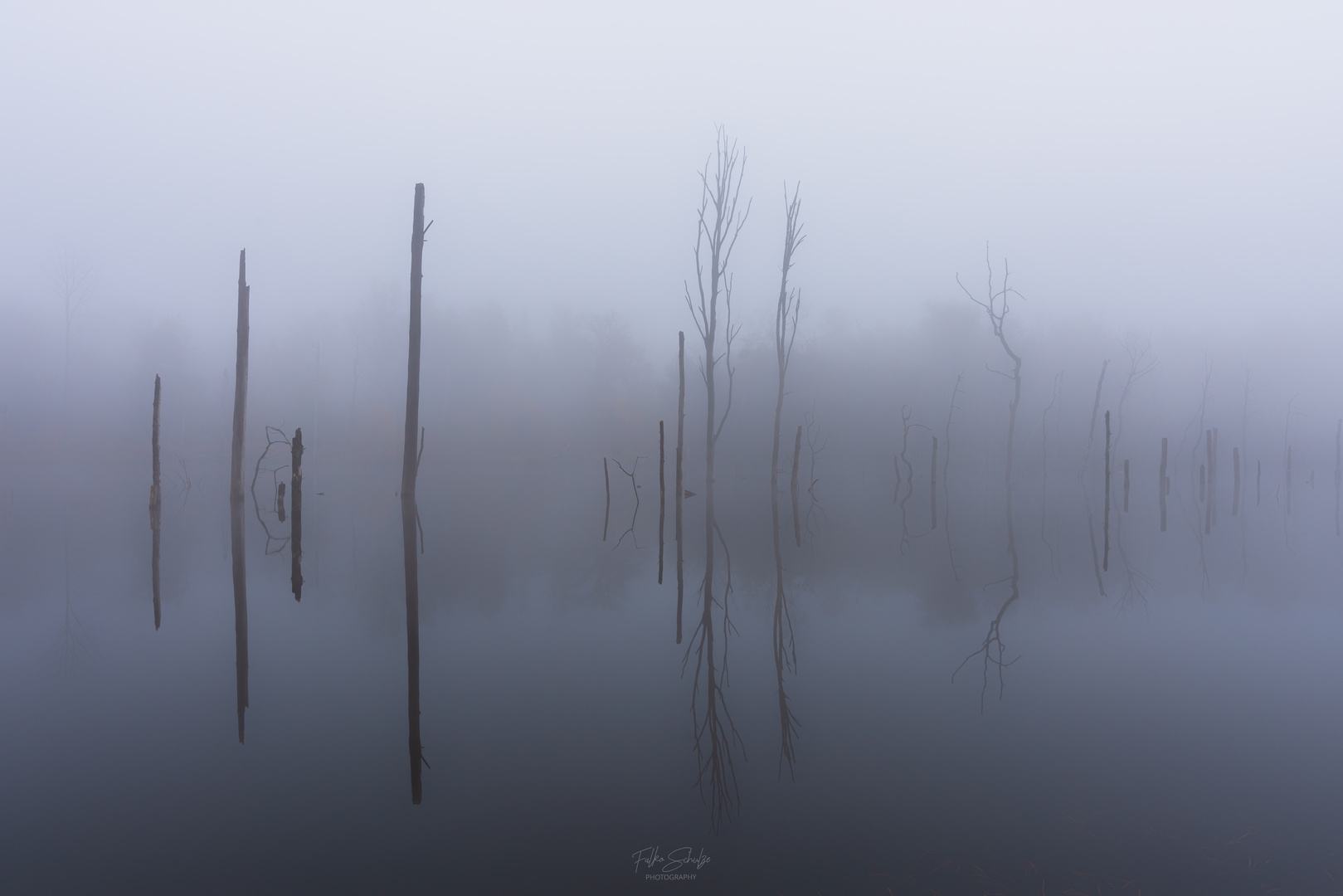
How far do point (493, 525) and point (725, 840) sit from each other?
11.3 m

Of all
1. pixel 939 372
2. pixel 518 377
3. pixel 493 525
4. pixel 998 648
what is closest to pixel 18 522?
pixel 493 525

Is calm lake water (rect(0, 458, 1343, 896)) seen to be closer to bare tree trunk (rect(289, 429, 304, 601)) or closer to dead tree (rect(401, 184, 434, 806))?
bare tree trunk (rect(289, 429, 304, 601))

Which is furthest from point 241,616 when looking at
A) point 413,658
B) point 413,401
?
point 413,401

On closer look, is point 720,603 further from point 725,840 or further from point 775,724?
point 725,840

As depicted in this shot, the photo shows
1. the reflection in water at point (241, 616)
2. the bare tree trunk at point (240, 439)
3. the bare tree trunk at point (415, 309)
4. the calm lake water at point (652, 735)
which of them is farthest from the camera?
the bare tree trunk at point (415, 309)

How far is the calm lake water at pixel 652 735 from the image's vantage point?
2.42 metres

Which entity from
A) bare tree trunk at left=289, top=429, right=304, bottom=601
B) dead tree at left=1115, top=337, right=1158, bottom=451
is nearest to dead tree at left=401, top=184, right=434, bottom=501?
bare tree trunk at left=289, top=429, right=304, bottom=601

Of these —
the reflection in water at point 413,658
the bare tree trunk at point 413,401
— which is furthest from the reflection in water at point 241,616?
the bare tree trunk at point 413,401

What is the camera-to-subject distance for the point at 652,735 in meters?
3.49

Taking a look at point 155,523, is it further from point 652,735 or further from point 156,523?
point 652,735

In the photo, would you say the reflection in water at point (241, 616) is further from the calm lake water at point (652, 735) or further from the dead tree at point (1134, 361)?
the dead tree at point (1134, 361)

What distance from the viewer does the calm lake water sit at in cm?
242

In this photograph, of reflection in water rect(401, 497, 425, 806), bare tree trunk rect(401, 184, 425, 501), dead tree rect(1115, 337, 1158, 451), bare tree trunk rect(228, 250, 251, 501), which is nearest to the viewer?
reflection in water rect(401, 497, 425, 806)

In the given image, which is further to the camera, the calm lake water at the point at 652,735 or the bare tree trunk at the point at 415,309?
the bare tree trunk at the point at 415,309
